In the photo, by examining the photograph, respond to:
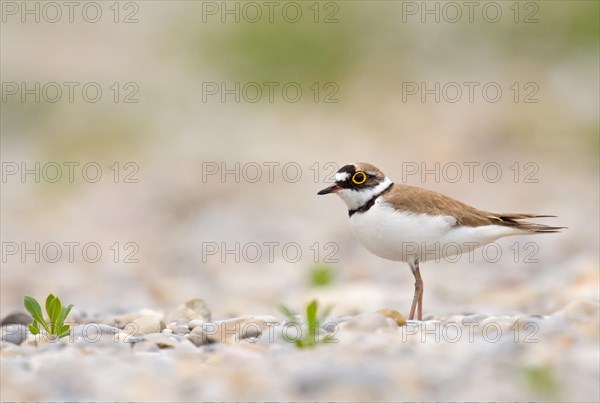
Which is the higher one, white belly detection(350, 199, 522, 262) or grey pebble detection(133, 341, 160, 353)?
white belly detection(350, 199, 522, 262)

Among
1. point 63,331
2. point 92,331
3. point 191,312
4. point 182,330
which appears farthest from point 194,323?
point 63,331

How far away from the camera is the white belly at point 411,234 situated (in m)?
5.86

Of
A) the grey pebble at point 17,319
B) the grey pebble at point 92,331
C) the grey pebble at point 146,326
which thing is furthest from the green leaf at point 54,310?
the grey pebble at point 17,319

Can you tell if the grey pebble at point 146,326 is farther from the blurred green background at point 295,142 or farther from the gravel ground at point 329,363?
the blurred green background at point 295,142

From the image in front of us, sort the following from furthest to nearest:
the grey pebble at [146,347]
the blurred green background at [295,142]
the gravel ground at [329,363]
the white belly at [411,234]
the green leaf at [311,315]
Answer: the blurred green background at [295,142]
the white belly at [411,234]
the green leaf at [311,315]
the grey pebble at [146,347]
the gravel ground at [329,363]

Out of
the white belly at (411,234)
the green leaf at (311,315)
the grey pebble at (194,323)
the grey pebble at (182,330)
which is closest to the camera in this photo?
the green leaf at (311,315)

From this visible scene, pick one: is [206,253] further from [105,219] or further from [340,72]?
[340,72]

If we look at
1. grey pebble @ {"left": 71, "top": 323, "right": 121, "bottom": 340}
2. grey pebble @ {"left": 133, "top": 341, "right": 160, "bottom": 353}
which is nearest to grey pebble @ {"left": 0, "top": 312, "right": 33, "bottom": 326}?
grey pebble @ {"left": 71, "top": 323, "right": 121, "bottom": 340}

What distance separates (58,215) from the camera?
1266 cm

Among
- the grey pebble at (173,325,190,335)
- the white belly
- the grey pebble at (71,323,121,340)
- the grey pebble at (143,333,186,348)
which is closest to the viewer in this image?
the grey pebble at (143,333,186,348)

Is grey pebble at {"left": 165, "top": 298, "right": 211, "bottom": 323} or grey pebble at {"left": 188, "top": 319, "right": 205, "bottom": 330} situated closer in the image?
grey pebble at {"left": 188, "top": 319, "right": 205, "bottom": 330}

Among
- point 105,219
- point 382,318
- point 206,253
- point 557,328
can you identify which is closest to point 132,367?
point 382,318

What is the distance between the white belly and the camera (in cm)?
586

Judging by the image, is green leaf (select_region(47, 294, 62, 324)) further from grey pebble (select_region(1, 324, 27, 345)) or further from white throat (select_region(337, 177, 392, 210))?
white throat (select_region(337, 177, 392, 210))
